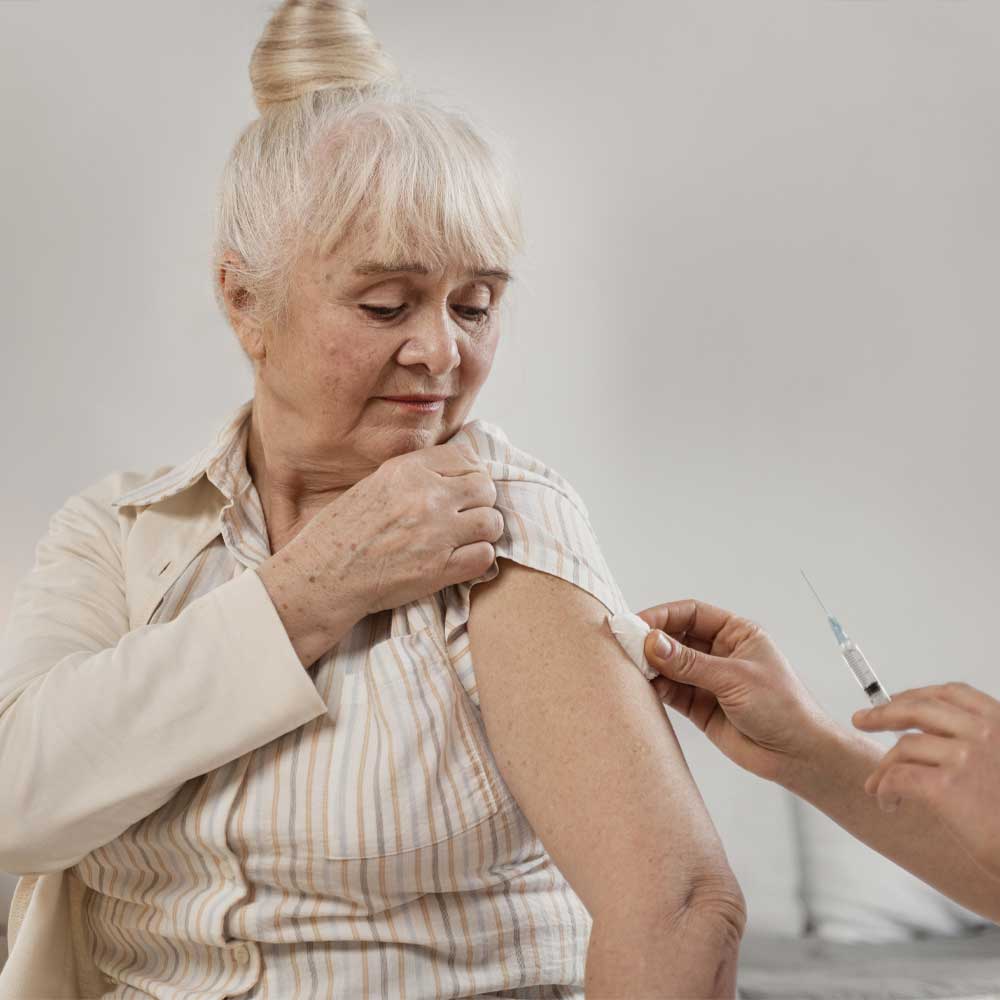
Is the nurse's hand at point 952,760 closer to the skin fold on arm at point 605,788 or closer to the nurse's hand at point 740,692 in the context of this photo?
the skin fold on arm at point 605,788

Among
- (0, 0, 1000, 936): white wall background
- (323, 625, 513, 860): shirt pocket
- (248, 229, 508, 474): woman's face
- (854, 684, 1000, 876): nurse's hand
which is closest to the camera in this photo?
(854, 684, 1000, 876): nurse's hand

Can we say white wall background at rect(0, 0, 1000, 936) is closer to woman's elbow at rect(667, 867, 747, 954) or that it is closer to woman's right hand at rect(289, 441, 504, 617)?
woman's right hand at rect(289, 441, 504, 617)

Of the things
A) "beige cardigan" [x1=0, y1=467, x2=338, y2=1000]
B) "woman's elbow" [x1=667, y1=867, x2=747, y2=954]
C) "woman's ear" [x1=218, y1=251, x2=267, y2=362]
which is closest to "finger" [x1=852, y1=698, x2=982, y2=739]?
"woman's elbow" [x1=667, y1=867, x2=747, y2=954]

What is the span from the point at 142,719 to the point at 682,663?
24.5 inches

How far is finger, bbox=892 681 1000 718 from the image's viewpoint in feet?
3.56

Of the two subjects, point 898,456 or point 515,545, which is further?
point 898,456

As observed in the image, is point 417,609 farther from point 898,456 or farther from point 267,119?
point 898,456

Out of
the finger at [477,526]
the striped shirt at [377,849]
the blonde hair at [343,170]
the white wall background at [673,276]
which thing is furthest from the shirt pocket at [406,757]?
the white wall background at [673,276]

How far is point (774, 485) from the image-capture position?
8.36 ft

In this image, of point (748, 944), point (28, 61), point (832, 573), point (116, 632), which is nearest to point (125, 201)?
point (28, 61)

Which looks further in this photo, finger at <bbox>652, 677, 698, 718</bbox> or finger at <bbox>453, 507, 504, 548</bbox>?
finger at <bbox>652, 677, 698, 718</bbox>

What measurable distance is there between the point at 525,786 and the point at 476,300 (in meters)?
0.60

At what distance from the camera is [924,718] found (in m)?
1.10

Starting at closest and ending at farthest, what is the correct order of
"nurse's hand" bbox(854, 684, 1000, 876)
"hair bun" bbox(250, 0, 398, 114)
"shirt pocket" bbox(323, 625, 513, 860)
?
1. "nurse's hand" bbox(854, 684, 1000, 876)
2. "shirt pocket" bbox(323, 625, 513, 860)
3. "hair bun" bbox(250, 0, 398, 114)
